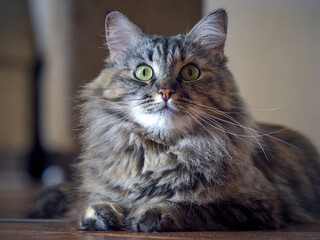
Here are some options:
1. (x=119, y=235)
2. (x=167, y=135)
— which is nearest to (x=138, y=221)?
(x=119, y=235)

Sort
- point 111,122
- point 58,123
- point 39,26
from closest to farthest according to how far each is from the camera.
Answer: point 111,122
point 58,123
point 39,26

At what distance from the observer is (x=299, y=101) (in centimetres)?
264

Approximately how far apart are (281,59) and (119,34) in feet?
3.47

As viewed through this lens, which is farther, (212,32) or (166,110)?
(212,32)

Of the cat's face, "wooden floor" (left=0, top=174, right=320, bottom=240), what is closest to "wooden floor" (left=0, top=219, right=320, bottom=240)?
"wooden floor" (left=0, top=174, right=320, bottom=240)

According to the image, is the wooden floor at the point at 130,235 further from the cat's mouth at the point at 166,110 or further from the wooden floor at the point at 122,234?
the cat's mouth at the point at 166,110

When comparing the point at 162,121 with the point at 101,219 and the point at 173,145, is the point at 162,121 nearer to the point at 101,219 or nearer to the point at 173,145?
the point at 173,145

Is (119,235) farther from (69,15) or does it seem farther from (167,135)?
(69,15)

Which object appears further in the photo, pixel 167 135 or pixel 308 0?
pixel 308 0

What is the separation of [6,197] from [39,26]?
3.21m

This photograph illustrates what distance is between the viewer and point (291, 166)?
227 cm

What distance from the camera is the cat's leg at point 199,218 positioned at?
5.24 ft

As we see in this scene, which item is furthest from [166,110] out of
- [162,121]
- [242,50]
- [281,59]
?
[281,59]

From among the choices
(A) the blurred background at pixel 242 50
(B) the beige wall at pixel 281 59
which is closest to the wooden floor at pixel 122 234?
(A) the blurred background at pixel 242 50
